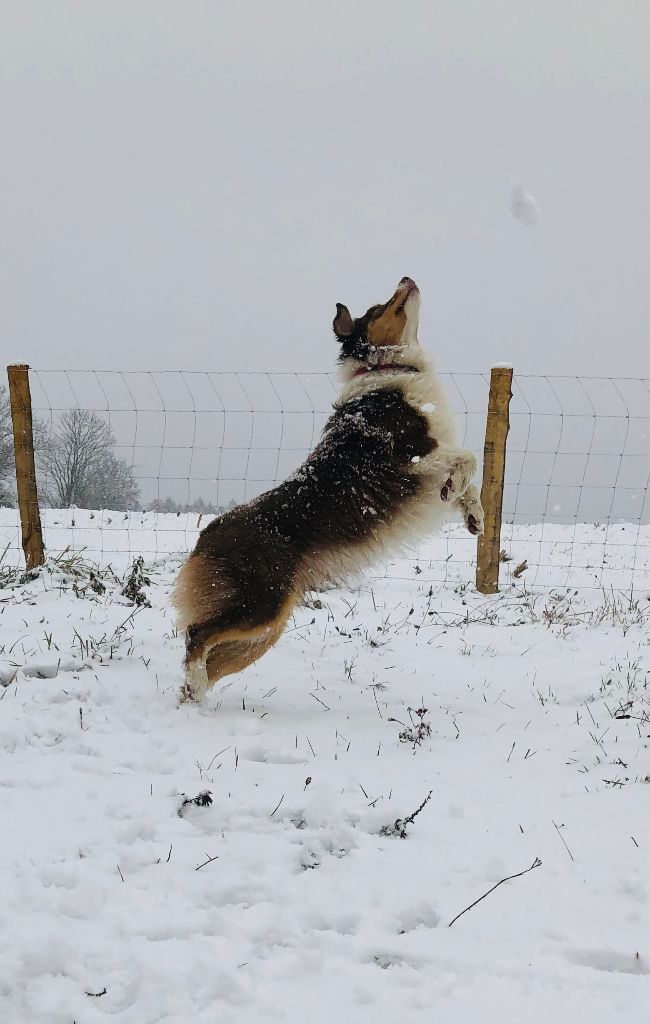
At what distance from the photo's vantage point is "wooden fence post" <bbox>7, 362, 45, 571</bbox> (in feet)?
23.8

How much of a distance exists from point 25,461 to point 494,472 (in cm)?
501

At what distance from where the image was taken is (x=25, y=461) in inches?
287

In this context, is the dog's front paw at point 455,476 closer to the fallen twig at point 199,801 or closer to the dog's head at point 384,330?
the dog's head at point 384,330

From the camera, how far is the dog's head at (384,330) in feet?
14.1

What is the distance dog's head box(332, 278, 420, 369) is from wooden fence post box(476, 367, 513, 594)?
9.61ft

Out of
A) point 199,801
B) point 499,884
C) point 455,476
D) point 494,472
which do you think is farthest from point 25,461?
point 499,884

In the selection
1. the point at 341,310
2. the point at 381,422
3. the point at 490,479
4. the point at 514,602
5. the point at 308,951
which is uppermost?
the point at 341,310

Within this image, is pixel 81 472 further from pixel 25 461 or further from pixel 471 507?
pixel 471 507

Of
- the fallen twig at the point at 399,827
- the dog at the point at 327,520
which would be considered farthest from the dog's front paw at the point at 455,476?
the fallen twig at the point at 399,827

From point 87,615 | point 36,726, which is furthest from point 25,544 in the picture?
point 36,726

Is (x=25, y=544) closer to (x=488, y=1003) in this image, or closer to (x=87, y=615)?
(x=87, y=615)

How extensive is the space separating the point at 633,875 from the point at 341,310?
3436 mm

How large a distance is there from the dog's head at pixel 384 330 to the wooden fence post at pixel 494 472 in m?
2.93

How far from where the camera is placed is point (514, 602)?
6.39 metres
